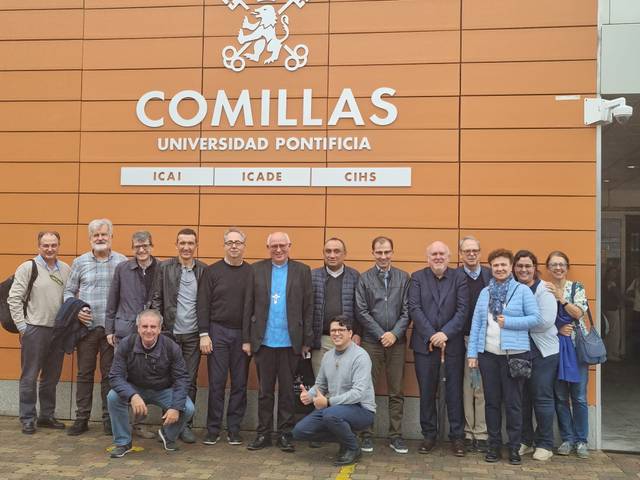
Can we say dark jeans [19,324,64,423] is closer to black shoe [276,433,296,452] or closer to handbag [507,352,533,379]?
black shoe [276,433,296,452]

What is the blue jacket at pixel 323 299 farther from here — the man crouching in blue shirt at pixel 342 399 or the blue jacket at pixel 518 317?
the blue jacket at pixel 518 317

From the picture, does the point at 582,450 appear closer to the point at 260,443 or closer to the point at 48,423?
the point at 260,443

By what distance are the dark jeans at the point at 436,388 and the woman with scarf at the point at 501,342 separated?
8.5 inches

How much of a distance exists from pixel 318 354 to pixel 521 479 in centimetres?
189

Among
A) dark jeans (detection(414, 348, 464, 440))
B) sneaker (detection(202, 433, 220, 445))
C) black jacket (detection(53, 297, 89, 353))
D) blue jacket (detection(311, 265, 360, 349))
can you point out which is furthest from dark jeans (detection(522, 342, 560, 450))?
black jacket (detection(53, 297, 89, 353))

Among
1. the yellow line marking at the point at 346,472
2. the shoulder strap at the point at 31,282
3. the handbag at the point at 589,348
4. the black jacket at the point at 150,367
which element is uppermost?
the shoulder strap at the point at 31,282

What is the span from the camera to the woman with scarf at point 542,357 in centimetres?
490

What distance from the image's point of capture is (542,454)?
5.02m

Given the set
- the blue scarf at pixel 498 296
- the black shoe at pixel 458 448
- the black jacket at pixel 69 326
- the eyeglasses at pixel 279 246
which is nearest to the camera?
the blue scarf at pixel 498 296

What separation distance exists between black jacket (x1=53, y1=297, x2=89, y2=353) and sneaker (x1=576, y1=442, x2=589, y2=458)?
446 centimetres

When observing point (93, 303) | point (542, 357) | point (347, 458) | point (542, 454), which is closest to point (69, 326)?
point (93, 303)

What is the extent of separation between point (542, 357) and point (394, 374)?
1.23 m

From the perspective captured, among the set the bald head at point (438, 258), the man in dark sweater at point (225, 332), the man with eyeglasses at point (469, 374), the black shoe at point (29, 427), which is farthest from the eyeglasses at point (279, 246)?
the black shoe at point (29, 427)

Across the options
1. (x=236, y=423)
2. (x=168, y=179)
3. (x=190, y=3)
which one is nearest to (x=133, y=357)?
(x=236, y=423)
